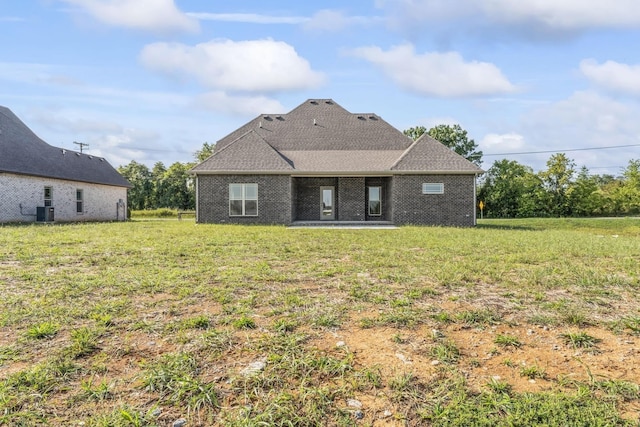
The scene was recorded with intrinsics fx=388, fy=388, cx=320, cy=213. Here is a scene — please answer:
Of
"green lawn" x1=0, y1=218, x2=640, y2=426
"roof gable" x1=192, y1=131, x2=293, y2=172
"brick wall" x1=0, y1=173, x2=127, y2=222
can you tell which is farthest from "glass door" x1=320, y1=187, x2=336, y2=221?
"brick wall" x1=0, y1=173, x2=127, y2=222

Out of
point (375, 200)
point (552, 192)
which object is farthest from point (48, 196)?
point (552, 192)

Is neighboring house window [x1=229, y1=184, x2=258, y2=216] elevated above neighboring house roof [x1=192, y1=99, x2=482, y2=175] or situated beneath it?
situated beneath

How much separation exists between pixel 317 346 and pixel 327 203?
17.7 meters

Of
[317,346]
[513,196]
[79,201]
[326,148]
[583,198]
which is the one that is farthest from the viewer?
[583,198]

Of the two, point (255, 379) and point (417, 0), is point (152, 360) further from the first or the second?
point (417, 0)

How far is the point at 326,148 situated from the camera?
2222 cm

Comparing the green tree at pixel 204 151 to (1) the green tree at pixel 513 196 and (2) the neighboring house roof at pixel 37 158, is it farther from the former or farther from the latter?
(1) the green tree at pixel 513 196

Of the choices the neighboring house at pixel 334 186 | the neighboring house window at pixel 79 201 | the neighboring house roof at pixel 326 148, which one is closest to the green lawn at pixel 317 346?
the neighboring house at pixel 334 186

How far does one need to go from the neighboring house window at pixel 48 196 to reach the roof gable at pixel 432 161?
1951 centimetres

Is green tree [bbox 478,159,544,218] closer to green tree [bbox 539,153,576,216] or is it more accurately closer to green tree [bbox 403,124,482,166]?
green tree [bbox 539,153,576,216]

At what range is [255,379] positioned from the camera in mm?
2648

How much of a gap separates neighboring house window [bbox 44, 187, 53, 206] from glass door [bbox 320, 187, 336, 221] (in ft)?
51.7

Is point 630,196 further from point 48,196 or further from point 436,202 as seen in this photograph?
point 48,196

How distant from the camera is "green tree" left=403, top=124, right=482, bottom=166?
42.7 meters
